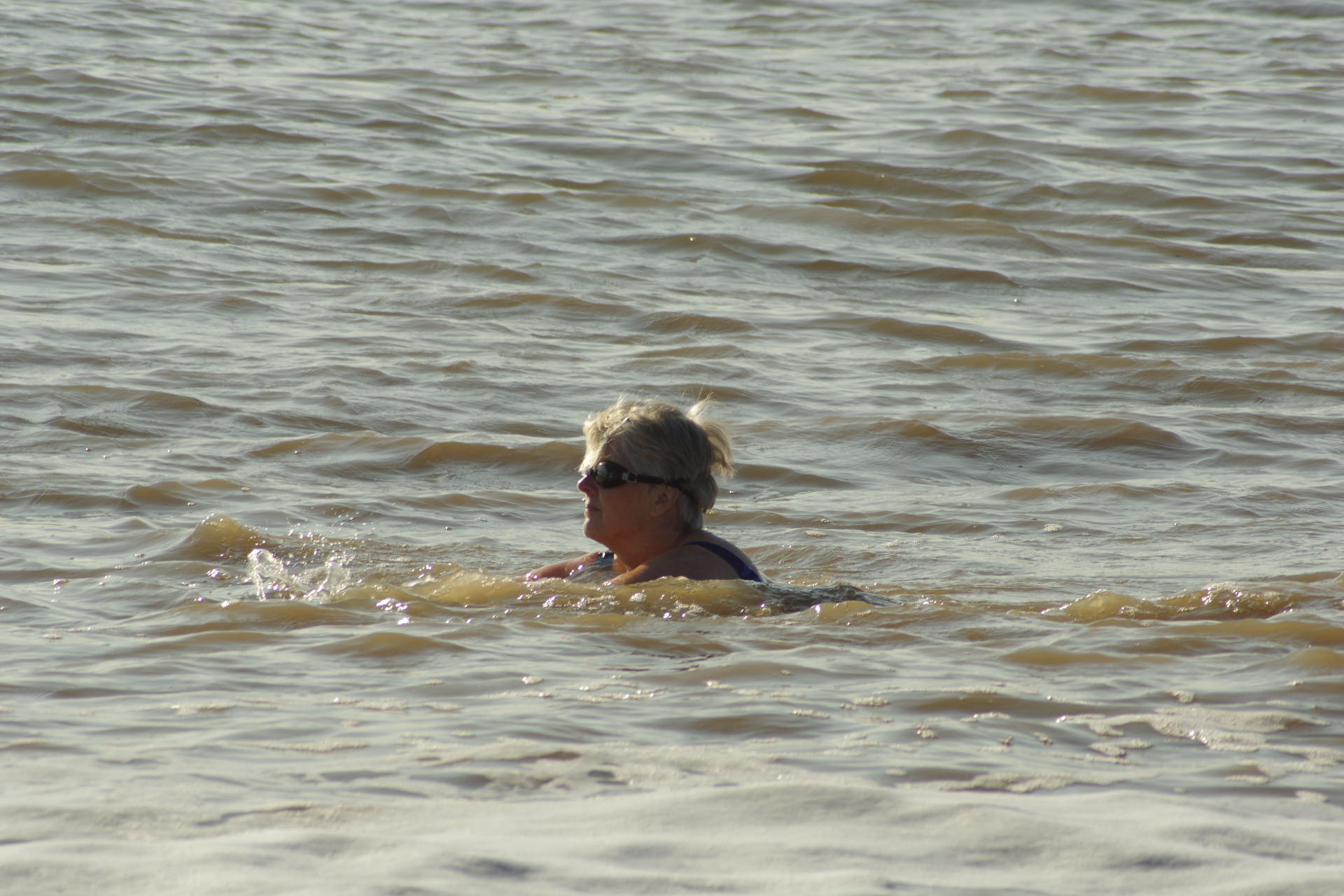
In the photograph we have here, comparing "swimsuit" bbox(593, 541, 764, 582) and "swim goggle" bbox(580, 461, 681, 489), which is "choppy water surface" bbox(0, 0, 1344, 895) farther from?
"swim goggle" bbox(580, 461, 681, 489)

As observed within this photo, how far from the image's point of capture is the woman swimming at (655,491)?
228 inches

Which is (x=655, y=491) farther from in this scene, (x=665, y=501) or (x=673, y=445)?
(x=673, y=445)

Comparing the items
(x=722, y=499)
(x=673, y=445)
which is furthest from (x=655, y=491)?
(x=722, y=499)

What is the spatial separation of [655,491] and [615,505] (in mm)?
151

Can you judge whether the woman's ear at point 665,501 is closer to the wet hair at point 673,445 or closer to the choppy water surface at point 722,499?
the wet hair at point 673,445

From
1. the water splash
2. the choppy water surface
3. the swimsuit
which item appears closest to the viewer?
the choppy water surface

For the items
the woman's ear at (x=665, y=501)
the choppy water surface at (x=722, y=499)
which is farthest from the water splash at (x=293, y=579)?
the woman's ear at (x=665, y=501)

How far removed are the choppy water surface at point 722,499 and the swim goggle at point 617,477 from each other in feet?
1.26

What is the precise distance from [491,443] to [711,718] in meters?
4.02

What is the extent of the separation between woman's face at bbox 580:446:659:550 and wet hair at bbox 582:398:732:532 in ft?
0.12

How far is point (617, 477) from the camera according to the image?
580 centimetres

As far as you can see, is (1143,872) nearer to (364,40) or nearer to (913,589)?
(913,589)

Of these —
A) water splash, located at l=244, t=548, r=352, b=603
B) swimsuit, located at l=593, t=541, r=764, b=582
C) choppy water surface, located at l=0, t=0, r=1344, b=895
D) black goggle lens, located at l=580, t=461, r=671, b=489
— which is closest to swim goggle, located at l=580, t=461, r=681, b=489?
black goggle lens, located at l=580, t=461, r=671, b=489

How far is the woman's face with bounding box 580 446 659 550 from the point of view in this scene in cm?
582
